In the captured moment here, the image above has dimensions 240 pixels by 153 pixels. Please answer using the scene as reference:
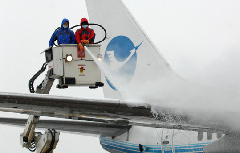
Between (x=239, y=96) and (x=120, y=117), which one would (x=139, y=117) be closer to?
(x=120, y=117)

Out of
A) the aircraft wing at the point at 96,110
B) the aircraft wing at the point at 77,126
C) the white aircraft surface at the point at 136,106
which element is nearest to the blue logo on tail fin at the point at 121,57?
the white aircraft surface at the point at 136,106

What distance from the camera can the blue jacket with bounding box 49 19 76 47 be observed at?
11266 mm

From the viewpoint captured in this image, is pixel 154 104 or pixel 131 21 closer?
pixel 154 104

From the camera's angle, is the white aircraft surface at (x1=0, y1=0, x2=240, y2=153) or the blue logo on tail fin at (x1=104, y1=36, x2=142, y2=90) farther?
the blue logo on tail fin at (x1=104, y1=36, x2=142, y2=90)

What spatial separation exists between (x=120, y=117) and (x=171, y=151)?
4.15 metres

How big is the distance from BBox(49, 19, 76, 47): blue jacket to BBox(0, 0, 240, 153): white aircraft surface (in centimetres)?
122

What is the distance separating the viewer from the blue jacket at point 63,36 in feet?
37.0

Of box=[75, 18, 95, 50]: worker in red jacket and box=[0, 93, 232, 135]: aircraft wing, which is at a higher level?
box=[75, 18, 95, 50]: worker in red jacket

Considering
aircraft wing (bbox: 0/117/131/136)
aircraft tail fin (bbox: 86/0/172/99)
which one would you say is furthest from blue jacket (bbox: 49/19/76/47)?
aircraft wing (bbox: 0/117/131/136)

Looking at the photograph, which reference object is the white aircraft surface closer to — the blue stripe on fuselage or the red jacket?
the blue stripe on fuselage

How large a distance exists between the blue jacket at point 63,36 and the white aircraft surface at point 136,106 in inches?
48.0

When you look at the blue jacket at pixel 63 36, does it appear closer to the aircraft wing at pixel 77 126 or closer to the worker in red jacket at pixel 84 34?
the worker in red jacket at pixel 84 34

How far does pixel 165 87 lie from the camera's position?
9.31 m

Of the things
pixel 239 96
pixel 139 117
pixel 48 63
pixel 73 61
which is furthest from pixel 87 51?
pixel 239 96
